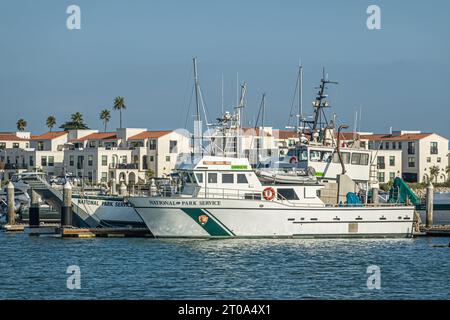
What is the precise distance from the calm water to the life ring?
7.51 feet

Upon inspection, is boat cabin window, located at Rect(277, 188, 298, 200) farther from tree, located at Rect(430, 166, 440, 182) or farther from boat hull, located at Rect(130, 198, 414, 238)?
tree, located at Rect(430, 166, 440, 182)

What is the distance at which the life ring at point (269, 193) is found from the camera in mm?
51966

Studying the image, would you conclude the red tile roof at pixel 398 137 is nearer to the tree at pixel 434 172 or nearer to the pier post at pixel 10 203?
the tree at pixel 434 172

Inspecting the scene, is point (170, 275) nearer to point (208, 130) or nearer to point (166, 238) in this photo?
point (166, 238)

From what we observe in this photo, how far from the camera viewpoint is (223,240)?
167 feet

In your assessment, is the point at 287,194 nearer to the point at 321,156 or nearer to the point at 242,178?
the point at 242,178

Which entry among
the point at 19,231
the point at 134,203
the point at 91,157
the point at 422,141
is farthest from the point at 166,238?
the point at 422,141

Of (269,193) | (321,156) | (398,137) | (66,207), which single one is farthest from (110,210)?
(398,137)

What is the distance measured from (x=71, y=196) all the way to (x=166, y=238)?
34.0ft

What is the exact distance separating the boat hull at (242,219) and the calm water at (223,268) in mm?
825

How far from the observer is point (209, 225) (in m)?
51.2

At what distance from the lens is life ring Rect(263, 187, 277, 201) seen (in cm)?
5197

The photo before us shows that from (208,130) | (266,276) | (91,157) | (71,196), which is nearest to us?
(266,276)
